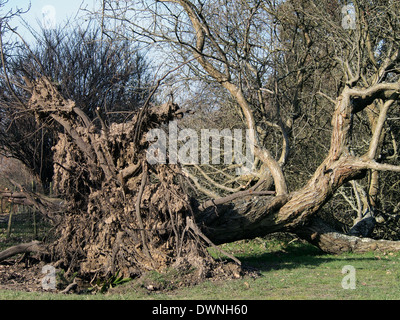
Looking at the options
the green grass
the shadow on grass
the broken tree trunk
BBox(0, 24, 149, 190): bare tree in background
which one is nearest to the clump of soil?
the broken tree trunk

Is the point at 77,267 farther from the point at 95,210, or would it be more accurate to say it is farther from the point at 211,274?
the point at 211,274

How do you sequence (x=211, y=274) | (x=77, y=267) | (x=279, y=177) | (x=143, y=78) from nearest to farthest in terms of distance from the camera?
(x=211, y=274) → (x=77, y=267) → (x=279, y=177) → (x=143, y=78)

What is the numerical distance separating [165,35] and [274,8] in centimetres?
314

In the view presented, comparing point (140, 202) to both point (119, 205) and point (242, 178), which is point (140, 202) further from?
point (242, 178)

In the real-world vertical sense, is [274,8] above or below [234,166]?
above

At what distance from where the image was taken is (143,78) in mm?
19344

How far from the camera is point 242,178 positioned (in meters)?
11.0

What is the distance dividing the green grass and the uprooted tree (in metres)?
0.52

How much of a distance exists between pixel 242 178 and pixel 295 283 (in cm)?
427

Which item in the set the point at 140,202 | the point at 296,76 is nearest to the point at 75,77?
the point at 296,76

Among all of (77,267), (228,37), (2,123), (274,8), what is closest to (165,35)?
(228,37)

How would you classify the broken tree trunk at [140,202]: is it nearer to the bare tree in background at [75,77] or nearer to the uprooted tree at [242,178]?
the uprooted tree at [242,178]

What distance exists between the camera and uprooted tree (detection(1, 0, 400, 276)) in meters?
7.57

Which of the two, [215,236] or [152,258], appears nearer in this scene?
[152,258]
